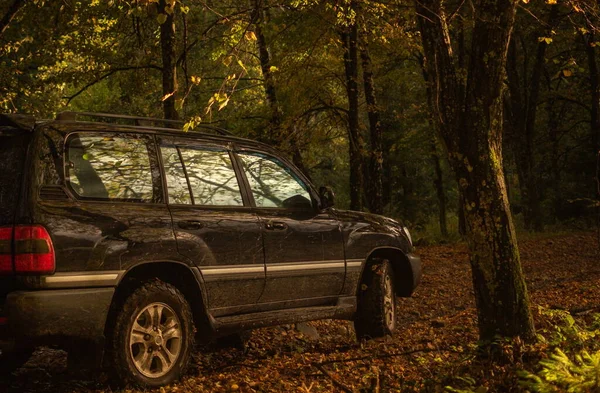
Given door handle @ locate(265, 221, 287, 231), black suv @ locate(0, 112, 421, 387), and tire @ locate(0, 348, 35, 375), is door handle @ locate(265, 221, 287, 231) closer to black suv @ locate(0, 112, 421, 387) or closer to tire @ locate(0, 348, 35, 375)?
black suv @ locate(0, 112, 421, 387)

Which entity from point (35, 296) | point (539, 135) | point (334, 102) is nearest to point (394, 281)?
point (35, 296)

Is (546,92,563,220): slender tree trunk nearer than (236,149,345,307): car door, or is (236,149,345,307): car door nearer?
(236,149,345,307): car door

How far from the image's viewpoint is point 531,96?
2544 centimetres

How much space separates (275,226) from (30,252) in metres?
2.46

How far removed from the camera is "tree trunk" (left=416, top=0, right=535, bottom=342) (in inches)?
253

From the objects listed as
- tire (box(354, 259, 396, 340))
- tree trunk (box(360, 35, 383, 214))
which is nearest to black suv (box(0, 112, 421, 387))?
tire (box(354, 259, 396, 340))

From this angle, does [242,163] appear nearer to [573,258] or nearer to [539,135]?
[573,258]

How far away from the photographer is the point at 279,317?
7.14 m

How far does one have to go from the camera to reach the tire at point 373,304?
27.2ft

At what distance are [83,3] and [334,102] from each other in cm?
812

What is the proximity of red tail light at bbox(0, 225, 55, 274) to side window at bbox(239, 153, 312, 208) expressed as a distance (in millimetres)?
2310

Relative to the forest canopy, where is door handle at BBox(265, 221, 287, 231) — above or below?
below

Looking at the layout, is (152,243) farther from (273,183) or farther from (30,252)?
(273,183)

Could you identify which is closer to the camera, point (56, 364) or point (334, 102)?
point (56, 364)
